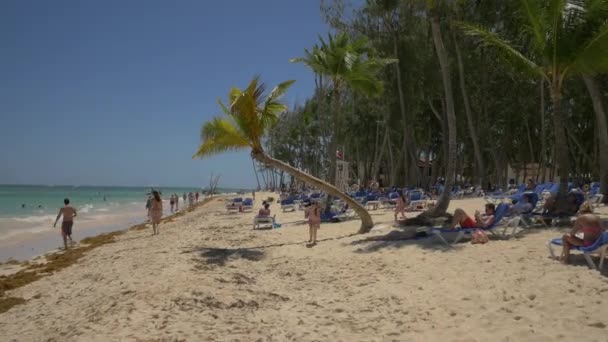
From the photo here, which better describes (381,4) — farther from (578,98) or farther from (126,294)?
(126,294)

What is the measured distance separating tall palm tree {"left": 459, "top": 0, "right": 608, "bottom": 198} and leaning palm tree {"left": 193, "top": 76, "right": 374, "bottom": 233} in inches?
204

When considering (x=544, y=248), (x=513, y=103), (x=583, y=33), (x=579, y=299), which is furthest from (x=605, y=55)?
(x=513, y=103)

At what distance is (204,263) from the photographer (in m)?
8.94

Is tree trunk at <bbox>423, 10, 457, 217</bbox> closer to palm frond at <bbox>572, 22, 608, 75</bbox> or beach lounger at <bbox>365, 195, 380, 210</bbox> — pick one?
palm frond at <bbox>572, 22, 608, 75</bbox>

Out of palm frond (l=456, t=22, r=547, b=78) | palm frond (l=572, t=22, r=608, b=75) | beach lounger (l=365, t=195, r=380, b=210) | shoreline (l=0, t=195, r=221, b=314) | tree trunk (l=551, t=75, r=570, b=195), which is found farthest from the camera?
beach lounger (l=365, t=195, r=380, b=210)

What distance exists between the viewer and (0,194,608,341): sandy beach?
500 cm

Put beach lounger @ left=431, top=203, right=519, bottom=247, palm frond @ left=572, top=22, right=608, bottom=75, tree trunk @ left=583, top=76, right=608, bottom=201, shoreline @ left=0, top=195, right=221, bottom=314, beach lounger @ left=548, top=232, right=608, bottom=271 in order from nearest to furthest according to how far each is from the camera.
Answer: beach lounger @ left=548, top=232, right=608, bottom=271 < shoreline @ left=0, top=195, right=221, bottom=314 < beach lounger @ left=431, top=203, right=519, bottom=247 < palm frond @ left=572, top=22, right=608, bottom=75 < tree trunk @ left=583, top=76, right=608, bottom=201

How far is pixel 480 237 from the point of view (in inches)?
341

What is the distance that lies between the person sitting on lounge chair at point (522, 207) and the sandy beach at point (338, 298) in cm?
53

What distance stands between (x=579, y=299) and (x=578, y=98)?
96.1 ft

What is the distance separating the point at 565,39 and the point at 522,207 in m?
3.80

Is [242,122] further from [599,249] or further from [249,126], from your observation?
[599,249]

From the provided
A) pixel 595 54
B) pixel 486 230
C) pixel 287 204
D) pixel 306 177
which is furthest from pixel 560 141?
pixel 287 204

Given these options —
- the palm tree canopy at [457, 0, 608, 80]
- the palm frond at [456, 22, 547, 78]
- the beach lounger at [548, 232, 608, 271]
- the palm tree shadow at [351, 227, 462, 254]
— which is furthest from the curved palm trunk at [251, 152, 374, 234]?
the beach lounger at [548, 232, 608, 271]
